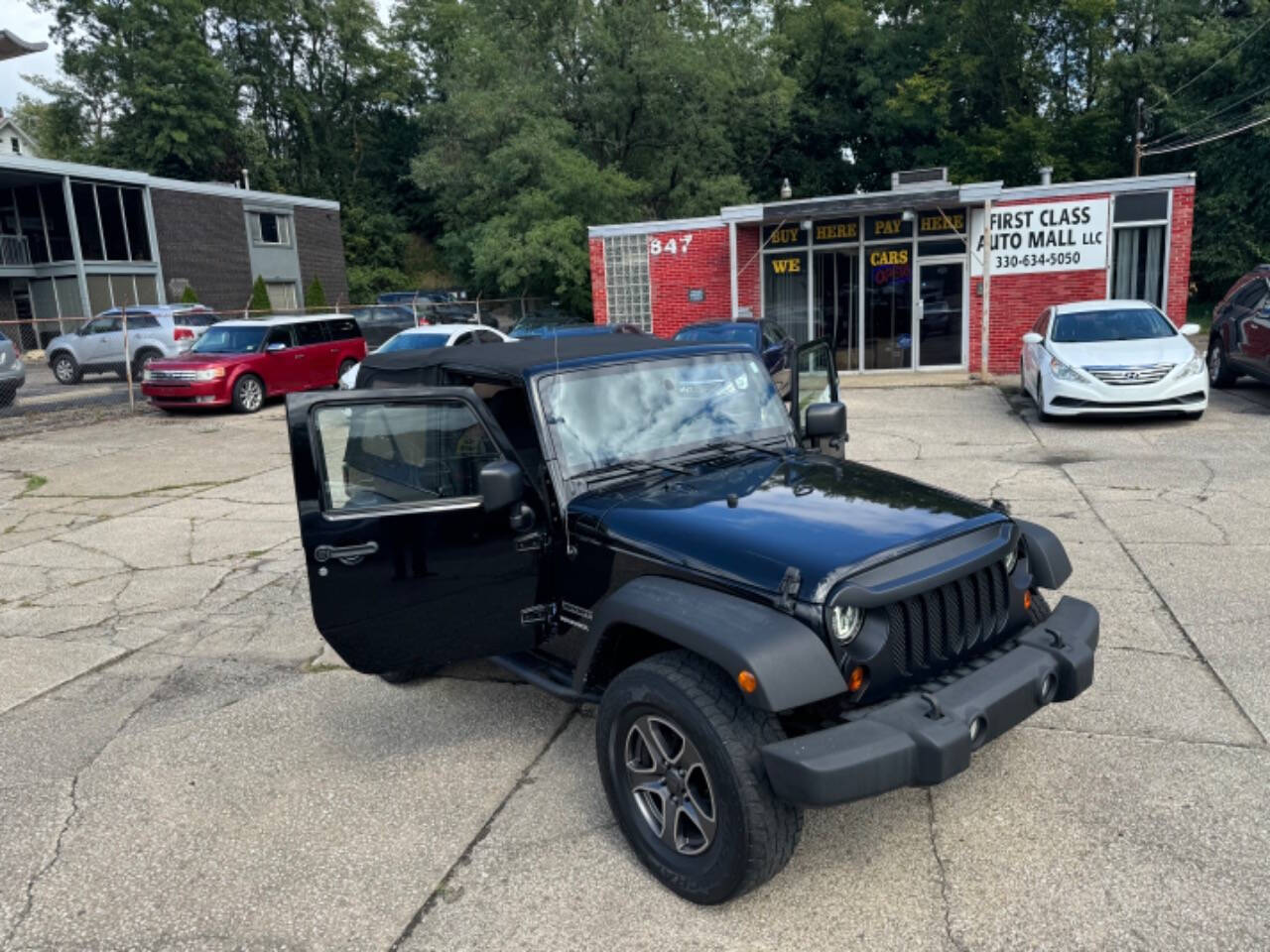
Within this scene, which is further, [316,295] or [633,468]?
[316,295]

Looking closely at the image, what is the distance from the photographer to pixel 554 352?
4.16 m

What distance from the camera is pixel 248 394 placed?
16406mm

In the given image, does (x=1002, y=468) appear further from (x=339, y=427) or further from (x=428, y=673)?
(x=339, y=427)

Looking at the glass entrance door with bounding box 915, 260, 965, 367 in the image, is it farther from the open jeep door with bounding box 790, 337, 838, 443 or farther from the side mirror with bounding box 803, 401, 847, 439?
the side mirror with bounding box 803, 401, 847, 439

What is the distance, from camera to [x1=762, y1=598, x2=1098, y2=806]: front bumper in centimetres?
259

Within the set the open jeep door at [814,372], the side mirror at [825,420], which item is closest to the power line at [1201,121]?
the open jeep door at [814,372]

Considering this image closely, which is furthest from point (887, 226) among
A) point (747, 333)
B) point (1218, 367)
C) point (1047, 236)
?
point (747, 333)

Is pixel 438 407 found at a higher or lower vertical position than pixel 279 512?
higher

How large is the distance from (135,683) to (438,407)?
268cm

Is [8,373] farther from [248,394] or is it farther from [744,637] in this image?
[744,637]

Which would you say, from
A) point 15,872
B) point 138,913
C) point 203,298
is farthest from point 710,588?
point 203,298

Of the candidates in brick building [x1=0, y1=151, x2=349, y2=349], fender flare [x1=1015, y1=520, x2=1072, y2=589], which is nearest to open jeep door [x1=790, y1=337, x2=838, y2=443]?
fender flare [x1=1015, y1=520, x2=1072, y2=589]

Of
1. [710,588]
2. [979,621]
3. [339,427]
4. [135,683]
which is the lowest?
[135,683]

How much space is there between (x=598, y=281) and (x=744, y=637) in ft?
62.9
